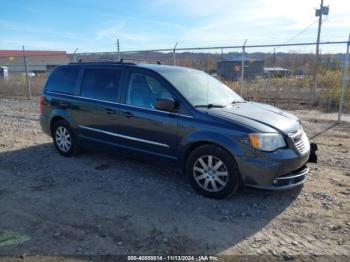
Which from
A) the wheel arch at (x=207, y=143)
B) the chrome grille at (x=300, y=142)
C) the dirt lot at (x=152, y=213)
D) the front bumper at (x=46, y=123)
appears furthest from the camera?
the front bumper at (x=46, y=123)

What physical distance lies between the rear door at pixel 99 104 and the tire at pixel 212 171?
1591mm

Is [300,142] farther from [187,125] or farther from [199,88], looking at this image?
[199,88]

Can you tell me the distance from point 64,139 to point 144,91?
2.25 m

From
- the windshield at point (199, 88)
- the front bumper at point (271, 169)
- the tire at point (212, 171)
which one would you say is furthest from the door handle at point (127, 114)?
the front bumper at point (271, 169)

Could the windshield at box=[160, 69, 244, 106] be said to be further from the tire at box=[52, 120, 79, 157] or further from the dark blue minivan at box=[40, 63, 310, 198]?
the tire at box=[52, 120, 79, 157]

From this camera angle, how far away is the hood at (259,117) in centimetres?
425

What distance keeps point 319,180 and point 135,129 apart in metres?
2.92

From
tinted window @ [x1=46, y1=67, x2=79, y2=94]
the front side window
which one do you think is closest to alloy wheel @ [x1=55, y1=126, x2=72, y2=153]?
tinted window @ [x1=46, y1=67, x2=79, y2=94]

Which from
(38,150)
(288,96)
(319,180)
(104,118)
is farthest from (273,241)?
(288,96)

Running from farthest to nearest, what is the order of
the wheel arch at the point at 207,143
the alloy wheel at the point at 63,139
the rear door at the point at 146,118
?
the alloy wheel at the point at 63,139 → the rear door at the point at 146,118 → the wheel arch at the point at 207,143

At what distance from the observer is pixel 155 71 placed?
5.05m

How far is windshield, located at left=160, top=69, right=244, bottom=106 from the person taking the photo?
4.84 m

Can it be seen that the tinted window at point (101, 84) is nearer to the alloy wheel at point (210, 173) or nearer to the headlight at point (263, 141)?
the alloy wheel at point (210, 173)

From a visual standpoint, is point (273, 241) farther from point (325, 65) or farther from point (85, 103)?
point (325, 65)
